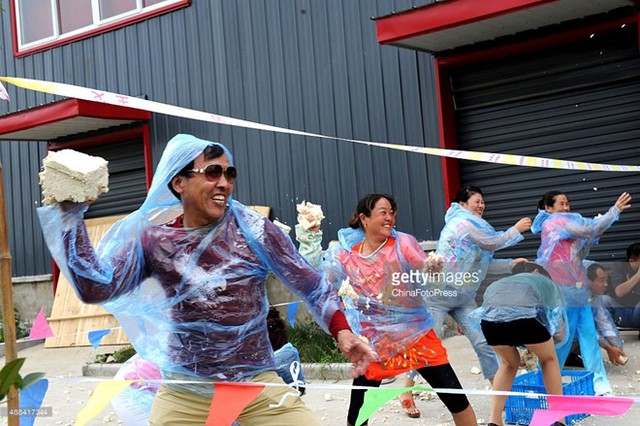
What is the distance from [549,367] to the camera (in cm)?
543

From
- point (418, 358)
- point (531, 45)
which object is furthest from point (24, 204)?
point (418, 358)

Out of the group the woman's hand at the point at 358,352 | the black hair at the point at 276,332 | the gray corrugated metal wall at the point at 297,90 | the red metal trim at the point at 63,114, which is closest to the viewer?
the woman's hand at the point at 358,352

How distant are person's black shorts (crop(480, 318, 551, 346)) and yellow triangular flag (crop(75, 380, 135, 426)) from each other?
7.61 ft

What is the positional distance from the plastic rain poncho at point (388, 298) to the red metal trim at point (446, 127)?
3.79 meters

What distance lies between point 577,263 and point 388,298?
6.36 ft

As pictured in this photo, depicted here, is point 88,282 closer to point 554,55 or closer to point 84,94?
point 84,94

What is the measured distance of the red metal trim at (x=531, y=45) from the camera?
863cm

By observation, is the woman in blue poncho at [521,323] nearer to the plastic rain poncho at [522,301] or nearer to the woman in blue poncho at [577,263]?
the plastic rain poncho at [522,301]

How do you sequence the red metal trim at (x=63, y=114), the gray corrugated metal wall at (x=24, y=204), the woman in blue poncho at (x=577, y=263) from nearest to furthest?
the woman in blue poncho at (x=577, y=263) < the red metal trim at (x=63, y=114) < the gray corrugated metal wall at (x=24, y=204)

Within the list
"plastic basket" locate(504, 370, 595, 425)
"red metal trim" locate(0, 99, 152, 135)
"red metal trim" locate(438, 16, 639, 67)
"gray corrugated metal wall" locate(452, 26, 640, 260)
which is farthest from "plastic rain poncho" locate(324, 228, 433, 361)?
"red metal trim" locate(0, 99, 152, 135)

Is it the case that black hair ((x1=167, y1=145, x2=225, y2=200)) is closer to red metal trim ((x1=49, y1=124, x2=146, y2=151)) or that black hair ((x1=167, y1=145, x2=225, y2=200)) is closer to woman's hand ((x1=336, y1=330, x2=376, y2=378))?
woman's hand ((x1=336, y1=330, x2=376, y2=378))

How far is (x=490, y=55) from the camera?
31.0 ft

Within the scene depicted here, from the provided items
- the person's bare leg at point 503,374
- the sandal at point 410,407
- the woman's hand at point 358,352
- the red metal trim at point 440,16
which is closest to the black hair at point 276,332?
the person's bare leg at point 503,374

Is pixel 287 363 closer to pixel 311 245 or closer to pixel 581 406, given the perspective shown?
pixel 581 406
